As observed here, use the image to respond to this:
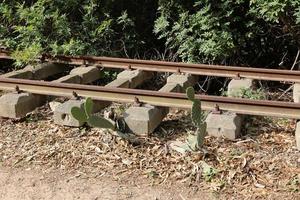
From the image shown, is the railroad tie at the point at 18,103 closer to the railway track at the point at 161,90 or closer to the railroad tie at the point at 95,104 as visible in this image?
the railway track at the point at 161,90

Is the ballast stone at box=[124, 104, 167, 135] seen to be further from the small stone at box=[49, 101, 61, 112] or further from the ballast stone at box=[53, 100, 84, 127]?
the small stone at box=[49, 101, 61, 112]

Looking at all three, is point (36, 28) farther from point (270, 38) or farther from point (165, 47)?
point (270, 38)

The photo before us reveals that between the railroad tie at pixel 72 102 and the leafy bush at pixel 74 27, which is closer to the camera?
the railroad tie at pixel 72 102

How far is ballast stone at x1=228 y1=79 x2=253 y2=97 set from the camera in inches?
221

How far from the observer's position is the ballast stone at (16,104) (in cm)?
536

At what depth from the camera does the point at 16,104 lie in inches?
211

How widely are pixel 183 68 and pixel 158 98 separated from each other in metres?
1.31

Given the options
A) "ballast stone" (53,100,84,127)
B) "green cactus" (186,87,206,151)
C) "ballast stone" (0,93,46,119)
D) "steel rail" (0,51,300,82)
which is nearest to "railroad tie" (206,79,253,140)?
"green cactus" (186,87,206,151)

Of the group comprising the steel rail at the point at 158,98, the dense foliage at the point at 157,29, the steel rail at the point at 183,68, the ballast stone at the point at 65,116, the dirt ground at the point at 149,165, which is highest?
the dense foliage at the point at 157,29

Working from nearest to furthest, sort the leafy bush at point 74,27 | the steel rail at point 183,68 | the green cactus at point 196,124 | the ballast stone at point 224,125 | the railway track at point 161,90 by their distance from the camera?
the green cactus at point 196,124
the ballast stone at point 224,125
the railway track at point 161,90
the steel rail at point 183,68
the leafy bush at point 74,27

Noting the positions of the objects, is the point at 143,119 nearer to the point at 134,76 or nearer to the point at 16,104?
the point at 16,104

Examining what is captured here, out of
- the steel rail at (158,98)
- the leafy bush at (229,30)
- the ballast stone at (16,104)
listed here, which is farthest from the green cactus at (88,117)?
the leafy bush at (229,30)

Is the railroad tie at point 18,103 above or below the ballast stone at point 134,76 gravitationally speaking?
below

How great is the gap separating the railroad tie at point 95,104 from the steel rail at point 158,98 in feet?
0.50
